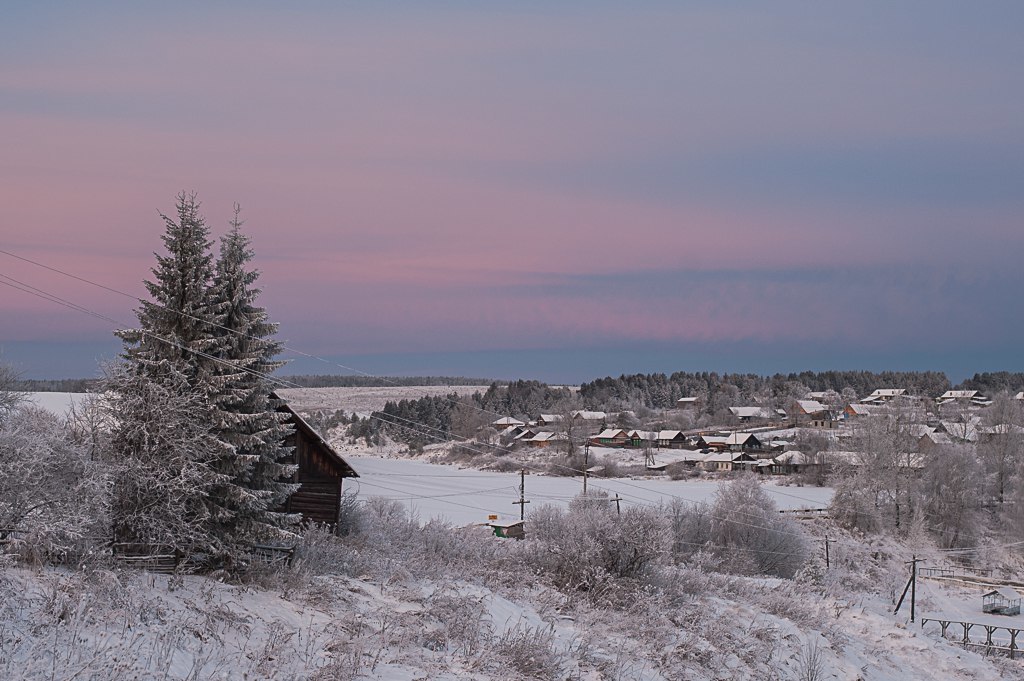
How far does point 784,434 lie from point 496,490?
6394cm

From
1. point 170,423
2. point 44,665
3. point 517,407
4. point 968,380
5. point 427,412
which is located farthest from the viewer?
point 968,380

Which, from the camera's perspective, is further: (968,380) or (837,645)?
(968,380)

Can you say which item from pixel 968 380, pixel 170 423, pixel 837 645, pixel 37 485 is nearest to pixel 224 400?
pixel 170 423

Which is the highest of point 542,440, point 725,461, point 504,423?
point 504,423

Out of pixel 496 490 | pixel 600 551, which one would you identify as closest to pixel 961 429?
pixel 496 490

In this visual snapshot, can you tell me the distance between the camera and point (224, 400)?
49.6ft

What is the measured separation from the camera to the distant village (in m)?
71.6

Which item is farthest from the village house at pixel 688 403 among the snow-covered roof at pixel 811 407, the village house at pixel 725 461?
the village house at pixel 725 461

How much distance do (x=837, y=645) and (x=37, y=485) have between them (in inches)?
728

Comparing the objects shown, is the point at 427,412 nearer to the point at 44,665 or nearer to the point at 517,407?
the point at 517,407

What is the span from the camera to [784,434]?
119 m

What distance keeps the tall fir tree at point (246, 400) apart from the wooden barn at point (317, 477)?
28.6 ft

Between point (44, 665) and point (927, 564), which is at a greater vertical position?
point (44, 665)

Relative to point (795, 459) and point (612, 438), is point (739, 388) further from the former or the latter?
point (795, 459)
